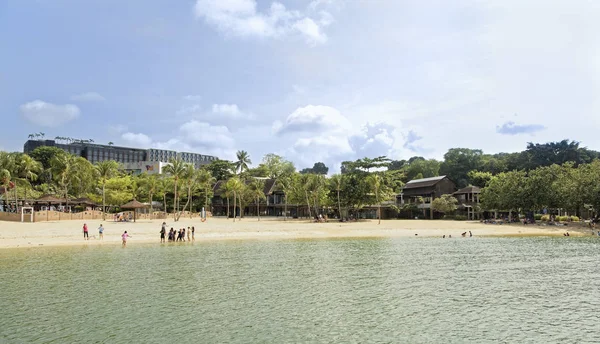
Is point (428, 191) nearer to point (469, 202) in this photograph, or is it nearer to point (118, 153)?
point (469, 202)

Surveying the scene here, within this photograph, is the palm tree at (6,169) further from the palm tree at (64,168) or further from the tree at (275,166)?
the tree at (275,166)

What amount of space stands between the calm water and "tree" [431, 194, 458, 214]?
45.3 m

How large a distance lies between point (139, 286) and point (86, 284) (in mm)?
2718

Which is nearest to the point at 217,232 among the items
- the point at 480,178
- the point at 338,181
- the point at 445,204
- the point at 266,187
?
the point at 338,181

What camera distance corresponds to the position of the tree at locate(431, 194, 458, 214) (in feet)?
256

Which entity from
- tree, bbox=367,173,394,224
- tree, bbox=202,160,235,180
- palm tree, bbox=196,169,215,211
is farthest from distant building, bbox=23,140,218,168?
tree, bbox=367,173,394,224

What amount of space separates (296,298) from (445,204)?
2542 inches

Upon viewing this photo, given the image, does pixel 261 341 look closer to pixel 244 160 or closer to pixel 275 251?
pixel 275 251

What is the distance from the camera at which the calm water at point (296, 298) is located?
45.4 ft

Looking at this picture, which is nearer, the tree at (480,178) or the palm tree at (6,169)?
the palm tree at (6,169)

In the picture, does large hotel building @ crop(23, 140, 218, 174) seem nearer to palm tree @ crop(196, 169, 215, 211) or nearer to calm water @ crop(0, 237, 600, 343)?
palm tree @ crop(196, 169, 215, 211)

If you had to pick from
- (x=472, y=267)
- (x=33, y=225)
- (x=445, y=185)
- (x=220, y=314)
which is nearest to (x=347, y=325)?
(x=220, y=314)

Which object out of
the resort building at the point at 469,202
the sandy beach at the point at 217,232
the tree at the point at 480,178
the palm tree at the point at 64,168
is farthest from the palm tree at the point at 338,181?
the palm tree at the point at 64,168

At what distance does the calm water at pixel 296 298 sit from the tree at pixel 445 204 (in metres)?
45.3
